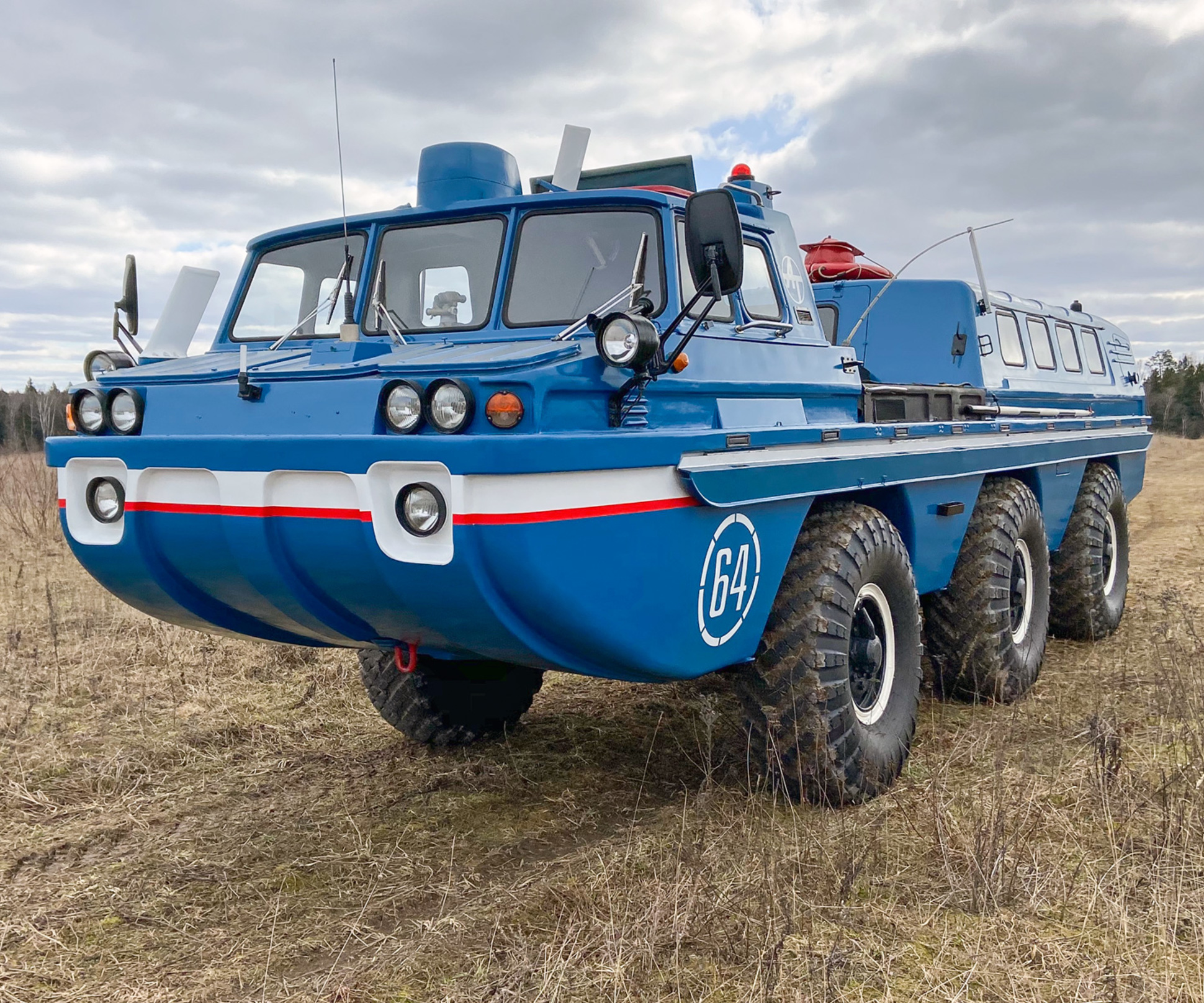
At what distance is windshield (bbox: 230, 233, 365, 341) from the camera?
170 inches

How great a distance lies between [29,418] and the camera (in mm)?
32094

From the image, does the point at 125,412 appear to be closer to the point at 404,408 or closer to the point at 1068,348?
the point at 404,408

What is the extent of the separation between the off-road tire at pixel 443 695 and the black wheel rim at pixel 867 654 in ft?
4.53

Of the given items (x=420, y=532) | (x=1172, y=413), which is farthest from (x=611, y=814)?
(x=1172, y=413)

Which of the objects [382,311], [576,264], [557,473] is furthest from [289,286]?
[557,473]

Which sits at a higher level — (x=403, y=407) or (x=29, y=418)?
(x=29, y=418)

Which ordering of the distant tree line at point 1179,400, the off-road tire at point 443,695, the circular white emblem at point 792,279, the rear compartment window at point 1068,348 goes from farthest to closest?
1. the distant tree line at point 1179,400
2. the rear compartment window at point 1068,348
3. the off-road tire at point 443,695
4. the circular white emblem at point 792,279

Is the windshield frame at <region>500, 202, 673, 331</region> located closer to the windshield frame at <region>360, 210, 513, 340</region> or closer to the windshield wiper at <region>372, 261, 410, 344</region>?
the windshield frame at <region>360, 210, 513, 340</region>

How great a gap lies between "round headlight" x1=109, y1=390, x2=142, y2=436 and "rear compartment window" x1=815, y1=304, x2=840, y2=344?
471cm

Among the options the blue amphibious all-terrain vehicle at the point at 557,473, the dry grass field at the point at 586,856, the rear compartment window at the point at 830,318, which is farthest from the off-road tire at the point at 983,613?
the rear compartment window at the point at 830,318

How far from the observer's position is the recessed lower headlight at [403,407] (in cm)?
290

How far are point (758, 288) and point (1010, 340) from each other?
373 centimetres

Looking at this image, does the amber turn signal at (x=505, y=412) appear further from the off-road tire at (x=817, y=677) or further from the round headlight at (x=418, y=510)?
the off-road tire at (x=817, y=677)

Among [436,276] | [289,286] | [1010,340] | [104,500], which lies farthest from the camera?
[1010,340]
